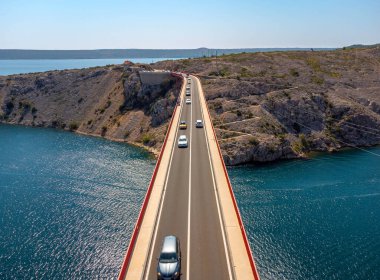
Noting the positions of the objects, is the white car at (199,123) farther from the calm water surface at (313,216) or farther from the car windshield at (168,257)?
the car windshield at (168,257)

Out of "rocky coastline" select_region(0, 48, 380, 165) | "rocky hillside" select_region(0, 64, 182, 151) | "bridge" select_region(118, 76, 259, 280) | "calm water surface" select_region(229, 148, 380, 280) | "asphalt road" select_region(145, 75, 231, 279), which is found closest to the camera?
"bridge" select_region(118, 76, 259, 280)

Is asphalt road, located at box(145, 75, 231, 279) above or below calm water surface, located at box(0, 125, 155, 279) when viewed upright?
above

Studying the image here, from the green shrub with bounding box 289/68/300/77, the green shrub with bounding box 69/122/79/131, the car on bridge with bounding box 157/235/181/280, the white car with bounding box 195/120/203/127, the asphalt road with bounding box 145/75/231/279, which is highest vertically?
the green shrub with bounding box 289/68/300/77

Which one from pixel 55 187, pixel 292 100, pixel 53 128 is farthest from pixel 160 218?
pixel 53 128

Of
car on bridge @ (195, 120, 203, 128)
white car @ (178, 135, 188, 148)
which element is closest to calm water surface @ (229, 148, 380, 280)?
car on bridge @ (195, 120, 203, 128)

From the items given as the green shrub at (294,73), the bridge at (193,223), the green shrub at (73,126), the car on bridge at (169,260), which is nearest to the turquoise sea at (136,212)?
the bridge at (193,223)

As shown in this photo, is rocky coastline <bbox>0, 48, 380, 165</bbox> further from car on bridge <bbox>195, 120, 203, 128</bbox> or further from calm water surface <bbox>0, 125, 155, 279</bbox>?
calm water surface <bbox>0, 125, 155, 279</bbox>

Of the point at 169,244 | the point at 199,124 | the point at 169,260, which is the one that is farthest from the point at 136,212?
the point at 169,260
